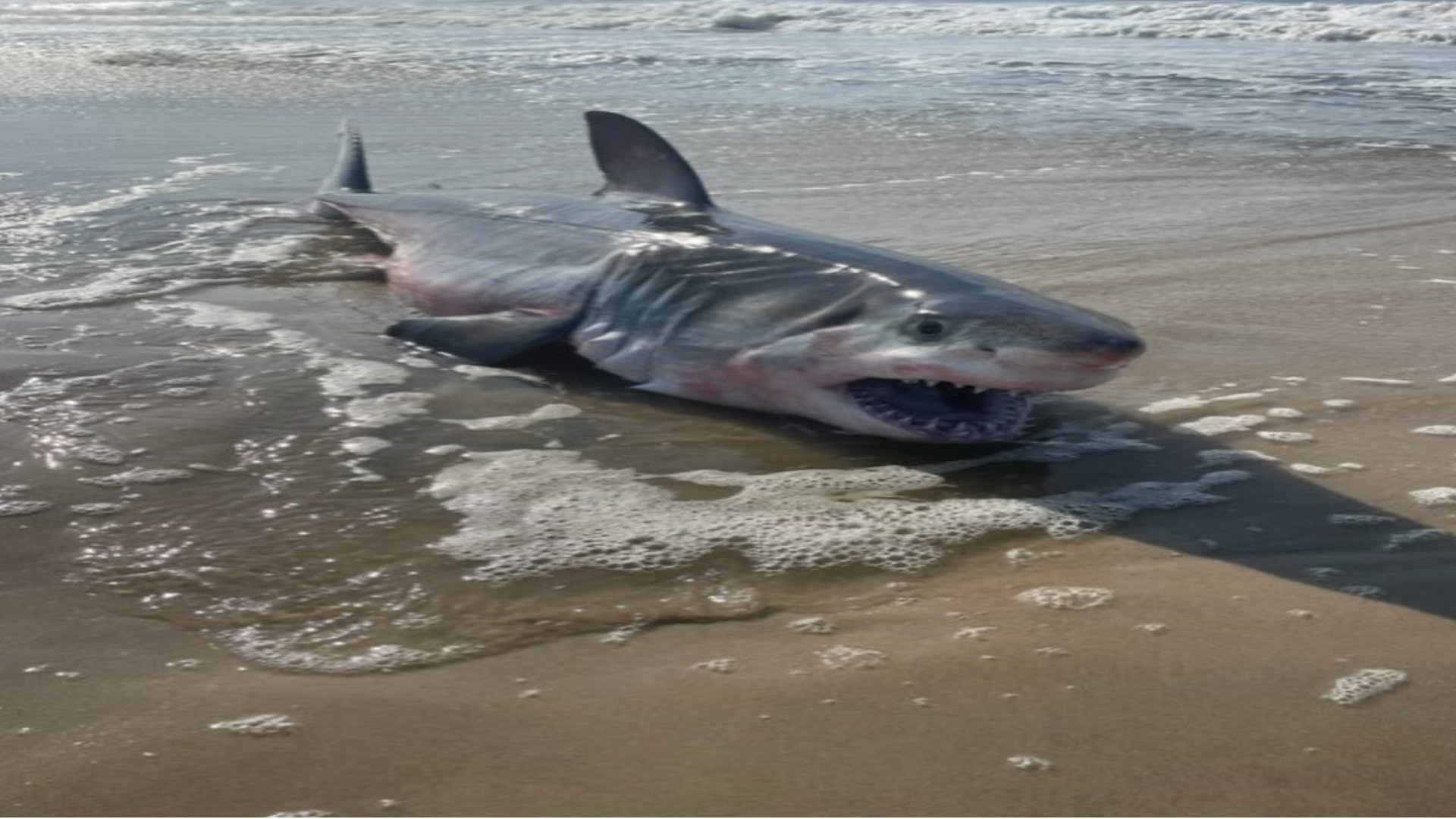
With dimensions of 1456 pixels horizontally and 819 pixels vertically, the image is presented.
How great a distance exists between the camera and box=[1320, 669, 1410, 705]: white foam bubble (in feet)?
8.31

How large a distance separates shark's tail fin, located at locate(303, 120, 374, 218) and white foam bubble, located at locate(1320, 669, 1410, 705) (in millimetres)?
5199

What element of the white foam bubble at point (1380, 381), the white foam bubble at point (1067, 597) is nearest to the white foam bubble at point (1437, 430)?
the white foam bubble at point (1380, 381)

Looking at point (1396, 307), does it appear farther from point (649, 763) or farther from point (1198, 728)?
point (649, 763)

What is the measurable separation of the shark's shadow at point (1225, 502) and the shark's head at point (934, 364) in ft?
0.20

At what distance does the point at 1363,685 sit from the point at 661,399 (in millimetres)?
2201

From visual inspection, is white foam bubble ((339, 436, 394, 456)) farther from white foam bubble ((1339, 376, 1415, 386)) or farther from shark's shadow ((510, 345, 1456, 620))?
white foam bubble ((1339, 376, 1415, 386))

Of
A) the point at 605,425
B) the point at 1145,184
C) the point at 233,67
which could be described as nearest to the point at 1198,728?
the point at 605,425

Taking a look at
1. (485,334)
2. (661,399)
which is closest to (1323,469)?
(661,399)

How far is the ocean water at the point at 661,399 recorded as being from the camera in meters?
3.10

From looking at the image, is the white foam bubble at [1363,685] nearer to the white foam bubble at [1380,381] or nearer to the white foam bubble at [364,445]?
the white foam bubble at [1380,381]

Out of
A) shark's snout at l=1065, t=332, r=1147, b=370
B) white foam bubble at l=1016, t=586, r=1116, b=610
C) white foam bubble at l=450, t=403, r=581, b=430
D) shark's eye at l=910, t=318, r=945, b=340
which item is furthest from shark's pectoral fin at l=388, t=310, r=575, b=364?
white foam bubble at l=1016, t=586, r=1116, b=610

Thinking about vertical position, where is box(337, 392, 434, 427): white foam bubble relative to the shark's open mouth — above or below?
below

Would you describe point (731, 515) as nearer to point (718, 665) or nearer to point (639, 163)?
point (718, 665)

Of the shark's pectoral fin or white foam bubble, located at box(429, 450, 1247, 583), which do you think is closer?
white foam bubble, located at box(429, 450, 1247, 583)
